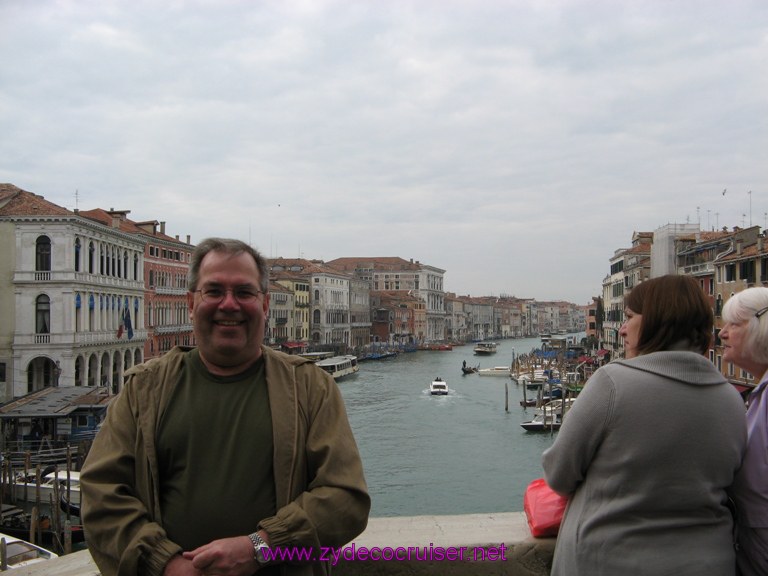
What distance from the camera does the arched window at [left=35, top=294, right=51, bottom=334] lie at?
670 inches

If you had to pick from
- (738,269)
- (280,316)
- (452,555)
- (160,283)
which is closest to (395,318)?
(280,316)

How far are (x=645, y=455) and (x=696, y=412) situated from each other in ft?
0.40

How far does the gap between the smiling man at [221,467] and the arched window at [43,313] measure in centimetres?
1734

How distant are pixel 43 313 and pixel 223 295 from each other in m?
17.5

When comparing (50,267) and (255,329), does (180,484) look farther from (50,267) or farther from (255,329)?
(50,267)

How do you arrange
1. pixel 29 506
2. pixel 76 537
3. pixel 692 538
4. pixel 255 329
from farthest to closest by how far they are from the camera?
1. pixel 29 506
2. pixel 76 537
3. pixel 255 329
4. pixel 692 538

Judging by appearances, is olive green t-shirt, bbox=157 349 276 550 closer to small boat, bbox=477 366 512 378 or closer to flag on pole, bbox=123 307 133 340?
flag on pole, bbox=123 307 133 340

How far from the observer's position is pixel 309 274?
Result: 47656mm

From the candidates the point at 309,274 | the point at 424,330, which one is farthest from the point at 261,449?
the point at 424,330

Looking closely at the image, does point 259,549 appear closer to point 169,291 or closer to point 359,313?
point 169,291

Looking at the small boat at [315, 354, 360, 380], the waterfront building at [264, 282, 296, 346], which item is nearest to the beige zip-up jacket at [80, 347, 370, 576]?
the small boat at [315, 354, 360, 380]

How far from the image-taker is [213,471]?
1.37m

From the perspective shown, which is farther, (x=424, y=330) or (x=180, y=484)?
(x=424, y=330)

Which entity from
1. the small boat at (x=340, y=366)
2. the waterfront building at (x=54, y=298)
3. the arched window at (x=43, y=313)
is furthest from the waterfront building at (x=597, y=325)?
the arched window at (x=43, y=313)
